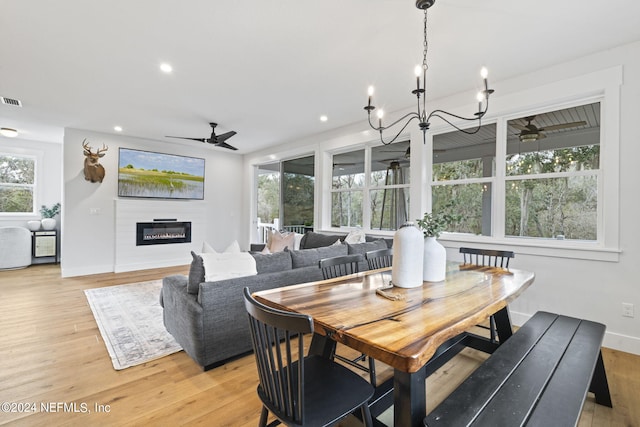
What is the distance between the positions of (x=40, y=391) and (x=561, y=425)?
9.53ft

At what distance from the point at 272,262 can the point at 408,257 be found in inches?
52.5

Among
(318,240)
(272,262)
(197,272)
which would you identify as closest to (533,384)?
(272,262)

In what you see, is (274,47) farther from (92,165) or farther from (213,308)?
(92,165)

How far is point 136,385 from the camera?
6.58 ft

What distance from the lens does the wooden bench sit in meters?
1.04

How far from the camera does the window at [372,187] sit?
4398 millimetres

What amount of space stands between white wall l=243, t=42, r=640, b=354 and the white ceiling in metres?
0.17

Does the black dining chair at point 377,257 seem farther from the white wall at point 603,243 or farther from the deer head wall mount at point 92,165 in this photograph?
the deer head wall mount at point 92,165

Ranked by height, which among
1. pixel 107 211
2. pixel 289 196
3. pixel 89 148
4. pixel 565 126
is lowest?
pixel 107 211

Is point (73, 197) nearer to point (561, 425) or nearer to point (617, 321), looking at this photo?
point (561, 425)

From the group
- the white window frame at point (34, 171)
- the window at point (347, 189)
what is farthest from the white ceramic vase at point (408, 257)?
the white window frame at point (34, 171)

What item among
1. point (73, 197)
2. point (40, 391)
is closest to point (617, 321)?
point (40, 391)

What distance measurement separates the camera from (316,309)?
133 cm

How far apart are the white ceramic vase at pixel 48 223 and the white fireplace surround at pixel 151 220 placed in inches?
68.3
